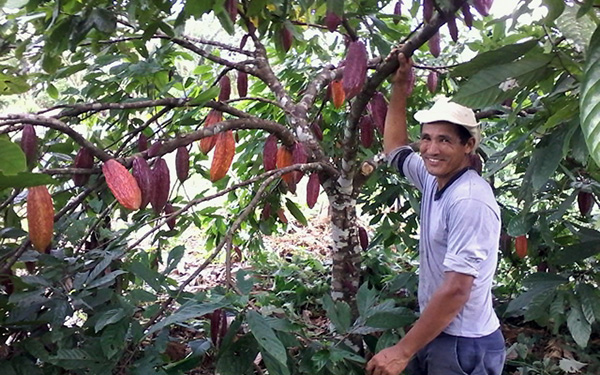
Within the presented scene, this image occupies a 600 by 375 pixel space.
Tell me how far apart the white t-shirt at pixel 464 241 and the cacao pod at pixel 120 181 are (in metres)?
0.66

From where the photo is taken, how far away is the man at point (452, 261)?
3.86ft

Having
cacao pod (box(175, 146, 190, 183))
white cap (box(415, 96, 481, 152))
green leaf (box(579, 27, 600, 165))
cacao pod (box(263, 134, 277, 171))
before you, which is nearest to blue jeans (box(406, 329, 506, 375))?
white cap (box(415, 96, 481, 152))

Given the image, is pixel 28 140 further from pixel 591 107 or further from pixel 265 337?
pixel 591 107

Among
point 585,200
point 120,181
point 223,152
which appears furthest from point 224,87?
point 585,200

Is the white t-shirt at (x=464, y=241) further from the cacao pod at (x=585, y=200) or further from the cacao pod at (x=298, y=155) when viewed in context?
the cacao pod at (x=585, y=200)

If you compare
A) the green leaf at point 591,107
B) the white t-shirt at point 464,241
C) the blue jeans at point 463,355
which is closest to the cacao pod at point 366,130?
the white t-shirt at point 464,241

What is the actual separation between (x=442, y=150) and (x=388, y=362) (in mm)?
498

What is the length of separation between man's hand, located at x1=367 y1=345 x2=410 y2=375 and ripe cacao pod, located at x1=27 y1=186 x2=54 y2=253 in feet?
2.29

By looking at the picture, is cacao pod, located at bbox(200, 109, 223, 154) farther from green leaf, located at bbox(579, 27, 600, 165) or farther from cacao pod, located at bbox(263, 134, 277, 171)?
green leaf, located at bbox(579, 27, 600, 165)

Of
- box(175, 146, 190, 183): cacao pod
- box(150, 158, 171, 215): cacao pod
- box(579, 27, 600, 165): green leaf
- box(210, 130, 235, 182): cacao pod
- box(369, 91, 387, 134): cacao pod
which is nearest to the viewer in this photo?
box(579, 27, 600, 165): green leaf

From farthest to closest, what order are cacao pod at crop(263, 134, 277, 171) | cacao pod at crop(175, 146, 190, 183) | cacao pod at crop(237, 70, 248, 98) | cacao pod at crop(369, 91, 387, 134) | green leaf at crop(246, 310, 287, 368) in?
cacao pod at crop(237, 70, 248, 98), cacao pod at crop(369, 91, 387, 134), cacao pod at crop(263, 134, 277, 171), cacao pod at crop(175, 146, 190, 183), green leaf at crop(246, 310, 287, 368)

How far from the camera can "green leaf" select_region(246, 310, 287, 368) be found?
942 millimetres

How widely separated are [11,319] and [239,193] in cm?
156

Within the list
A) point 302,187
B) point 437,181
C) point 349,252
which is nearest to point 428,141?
point 437,181
